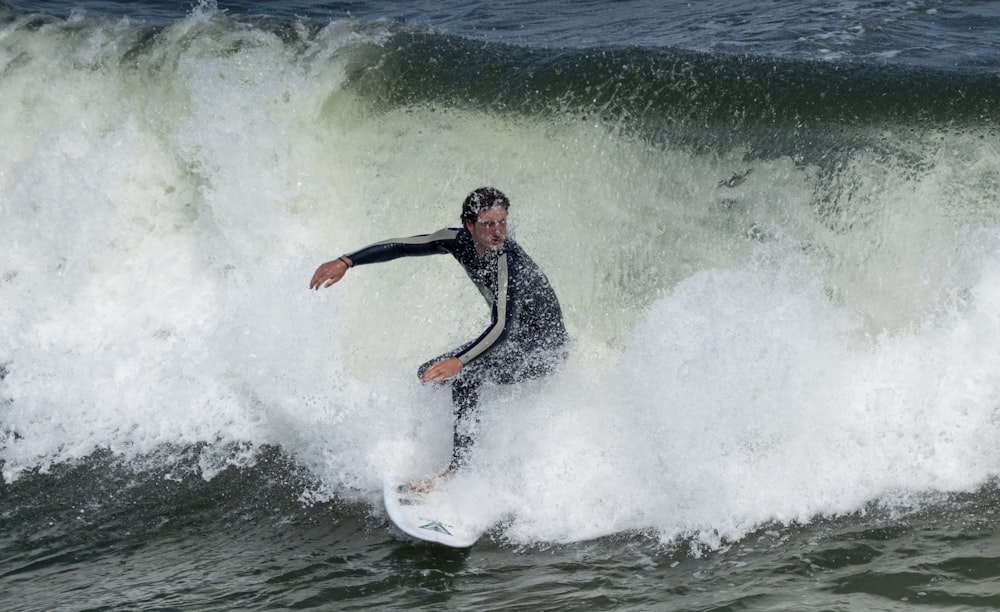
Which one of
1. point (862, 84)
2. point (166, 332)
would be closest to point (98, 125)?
point (166, 332)

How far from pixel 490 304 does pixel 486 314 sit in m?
1.83

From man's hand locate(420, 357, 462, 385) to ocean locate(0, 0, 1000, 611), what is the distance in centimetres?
72

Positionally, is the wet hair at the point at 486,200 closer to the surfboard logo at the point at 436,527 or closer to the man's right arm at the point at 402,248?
the man's right arm at the point at 402,248

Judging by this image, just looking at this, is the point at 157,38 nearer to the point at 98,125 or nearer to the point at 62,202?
the point at 98,125

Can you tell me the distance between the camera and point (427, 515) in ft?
17.9

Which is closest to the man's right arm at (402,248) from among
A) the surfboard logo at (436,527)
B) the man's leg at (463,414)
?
the man's leg at (463,414)

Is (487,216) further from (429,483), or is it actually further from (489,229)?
(429,483)

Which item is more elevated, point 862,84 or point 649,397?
point 862,84

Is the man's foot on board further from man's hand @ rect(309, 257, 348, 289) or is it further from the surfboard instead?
man's hand @ rect(309, 257, 348, 289)

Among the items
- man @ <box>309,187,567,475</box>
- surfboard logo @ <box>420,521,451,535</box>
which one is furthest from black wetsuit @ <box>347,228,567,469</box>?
surfboard logo @ <box>420,521,451,535</box>

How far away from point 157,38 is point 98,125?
2.78ft

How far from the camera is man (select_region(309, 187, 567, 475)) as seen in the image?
5.11 metres

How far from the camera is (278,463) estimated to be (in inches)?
257

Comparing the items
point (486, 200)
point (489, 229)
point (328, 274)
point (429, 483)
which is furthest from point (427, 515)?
point (486, 200)
